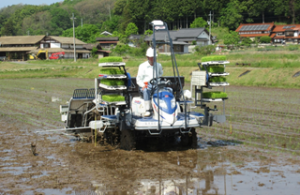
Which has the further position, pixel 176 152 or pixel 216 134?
pixel 216 134

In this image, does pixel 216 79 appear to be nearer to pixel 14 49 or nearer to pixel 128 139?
pixel 128 139

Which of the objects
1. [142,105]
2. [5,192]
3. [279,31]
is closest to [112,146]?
[142,105]

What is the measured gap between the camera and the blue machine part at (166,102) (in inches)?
314

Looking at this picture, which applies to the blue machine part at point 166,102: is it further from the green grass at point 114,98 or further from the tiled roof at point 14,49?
the tiled roof at point 14,49

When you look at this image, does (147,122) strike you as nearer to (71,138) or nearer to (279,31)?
(71,138)

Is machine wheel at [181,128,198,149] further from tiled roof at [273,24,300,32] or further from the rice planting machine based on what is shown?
tiled roof at [273,24,300,32]

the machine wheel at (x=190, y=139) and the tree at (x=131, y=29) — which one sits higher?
the tree at (x=131, y=29)

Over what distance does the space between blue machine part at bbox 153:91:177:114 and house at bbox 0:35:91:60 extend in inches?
2687

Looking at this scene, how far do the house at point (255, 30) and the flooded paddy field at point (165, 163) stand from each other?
73.7 m

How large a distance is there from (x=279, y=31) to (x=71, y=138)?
77.2 metres

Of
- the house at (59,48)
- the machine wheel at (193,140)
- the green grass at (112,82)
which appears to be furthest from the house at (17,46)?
the machine wheel at (193,140)

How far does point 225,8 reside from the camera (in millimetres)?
94625

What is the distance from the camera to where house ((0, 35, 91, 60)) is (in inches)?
2987

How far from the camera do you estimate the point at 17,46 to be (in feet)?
275
